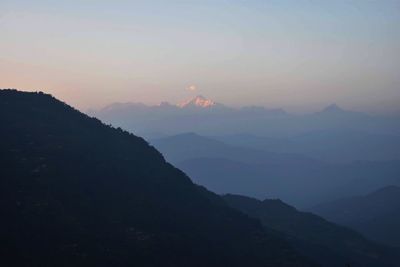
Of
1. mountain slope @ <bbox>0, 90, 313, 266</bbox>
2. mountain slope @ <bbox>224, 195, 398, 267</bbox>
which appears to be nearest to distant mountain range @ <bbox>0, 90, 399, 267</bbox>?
mountain slope @ <bbox>0, 90, 313, 266</bbox>

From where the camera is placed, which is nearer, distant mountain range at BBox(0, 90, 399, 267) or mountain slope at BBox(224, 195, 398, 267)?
distant mountain range at BBox(0, 90, 399, 267)

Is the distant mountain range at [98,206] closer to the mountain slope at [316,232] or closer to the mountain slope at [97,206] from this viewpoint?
the mountain slope at [97,206]

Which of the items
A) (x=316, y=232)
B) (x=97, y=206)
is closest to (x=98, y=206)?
(x=97, y=206)

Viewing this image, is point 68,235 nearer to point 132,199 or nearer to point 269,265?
point 132,199

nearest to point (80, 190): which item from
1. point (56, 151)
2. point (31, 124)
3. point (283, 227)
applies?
point (56, 151)

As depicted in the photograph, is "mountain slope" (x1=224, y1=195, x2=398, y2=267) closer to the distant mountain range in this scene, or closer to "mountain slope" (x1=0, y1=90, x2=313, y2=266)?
the distant mountain range

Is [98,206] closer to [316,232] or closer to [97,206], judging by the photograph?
[97,206]
